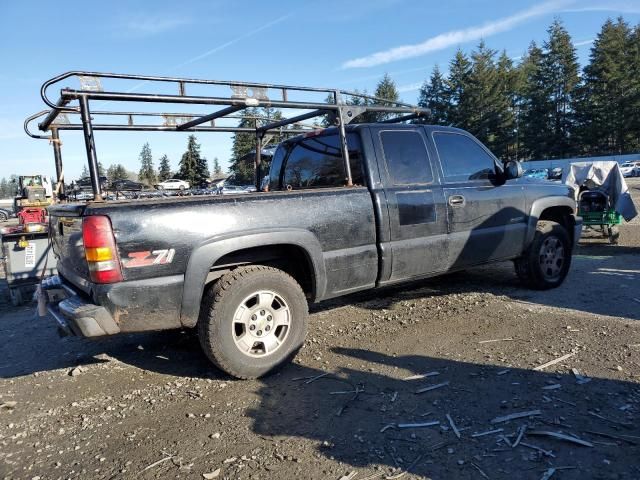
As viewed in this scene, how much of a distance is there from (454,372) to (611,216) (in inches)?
303

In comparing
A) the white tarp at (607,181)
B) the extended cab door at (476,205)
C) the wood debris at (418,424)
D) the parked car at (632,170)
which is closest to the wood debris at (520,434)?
the wood debris at (418,424)

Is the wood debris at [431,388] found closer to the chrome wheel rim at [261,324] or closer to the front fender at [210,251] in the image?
the chrome wheel rim at [261,324]

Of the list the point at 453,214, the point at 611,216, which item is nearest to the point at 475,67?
the point at 611,216

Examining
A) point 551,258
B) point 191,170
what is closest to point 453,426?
point 551,258

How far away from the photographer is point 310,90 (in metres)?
4.23

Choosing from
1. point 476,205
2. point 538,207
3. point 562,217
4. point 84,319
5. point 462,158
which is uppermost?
point 462,158

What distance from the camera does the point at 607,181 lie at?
10.0m

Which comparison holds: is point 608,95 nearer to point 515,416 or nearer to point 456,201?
point 456,201

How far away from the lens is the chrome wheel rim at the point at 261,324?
11.6 ft

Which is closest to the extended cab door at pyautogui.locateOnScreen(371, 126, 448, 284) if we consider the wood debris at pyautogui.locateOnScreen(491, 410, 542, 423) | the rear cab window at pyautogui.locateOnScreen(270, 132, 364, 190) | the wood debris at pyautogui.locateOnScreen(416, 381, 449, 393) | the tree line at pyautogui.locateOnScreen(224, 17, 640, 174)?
the rear cab window at pyautogui.locateOnScreen(270, 132, 364, 190)

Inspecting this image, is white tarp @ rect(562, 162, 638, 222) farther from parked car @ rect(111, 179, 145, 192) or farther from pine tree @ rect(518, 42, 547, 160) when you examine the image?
pine tree @ rect(518, 42, 547, 160)

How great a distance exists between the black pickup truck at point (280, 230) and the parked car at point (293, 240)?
1 centimetres

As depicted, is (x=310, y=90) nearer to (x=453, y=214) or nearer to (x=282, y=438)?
(x=453, y=214)

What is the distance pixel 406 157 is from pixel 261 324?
2175 millimetres
